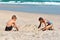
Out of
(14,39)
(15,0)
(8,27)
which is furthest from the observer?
(15,0)

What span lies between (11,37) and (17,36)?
267 mm

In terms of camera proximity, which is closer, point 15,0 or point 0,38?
point 0,38

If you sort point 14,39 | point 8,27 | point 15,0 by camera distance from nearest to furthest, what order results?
point 14,39 → point 8,27 → point 15,0

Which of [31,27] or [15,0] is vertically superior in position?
[15,0]

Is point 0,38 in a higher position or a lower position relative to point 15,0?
lower

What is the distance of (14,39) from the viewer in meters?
7.00

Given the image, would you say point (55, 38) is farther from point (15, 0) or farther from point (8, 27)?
point (15, 0)

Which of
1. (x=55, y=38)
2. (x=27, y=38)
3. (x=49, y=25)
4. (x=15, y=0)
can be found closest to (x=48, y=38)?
(x=55, y=38)

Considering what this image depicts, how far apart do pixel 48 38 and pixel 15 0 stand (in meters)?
67.4

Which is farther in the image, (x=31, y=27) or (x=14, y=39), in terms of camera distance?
(x=31, y=27)

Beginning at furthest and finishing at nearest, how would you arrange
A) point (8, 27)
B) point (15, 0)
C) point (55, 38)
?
point (15, 0) → point (8, 27) → point (55, 38)

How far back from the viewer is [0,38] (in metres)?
7.11

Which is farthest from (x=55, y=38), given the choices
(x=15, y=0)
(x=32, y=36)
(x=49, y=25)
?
(x=15, y=0)

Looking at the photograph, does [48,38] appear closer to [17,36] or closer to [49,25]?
[17,36]
